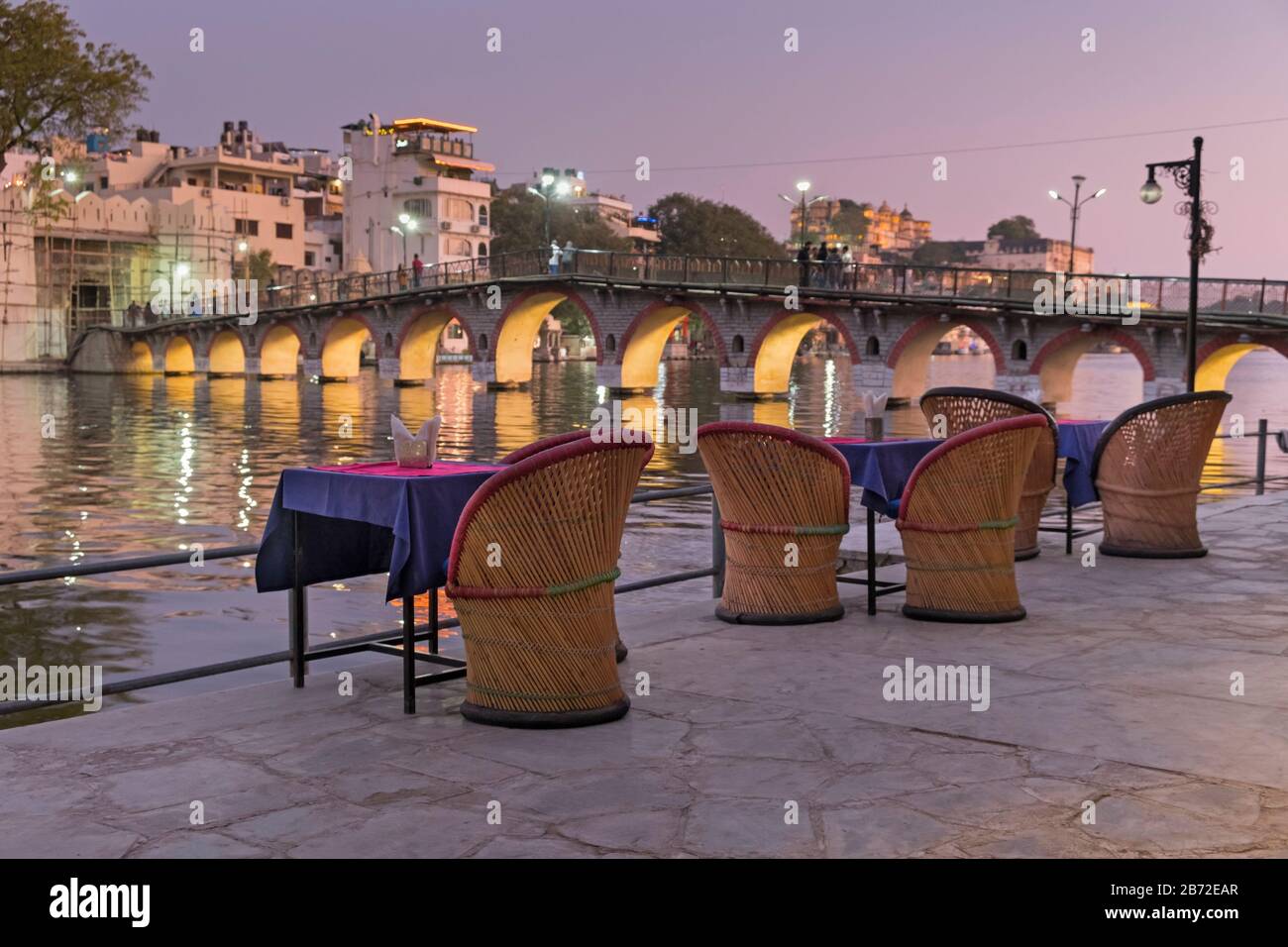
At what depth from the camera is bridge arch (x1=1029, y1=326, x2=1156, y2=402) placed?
38719mm

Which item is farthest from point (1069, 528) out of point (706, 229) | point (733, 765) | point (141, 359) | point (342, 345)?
point (706, 229)

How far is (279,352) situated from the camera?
209ft

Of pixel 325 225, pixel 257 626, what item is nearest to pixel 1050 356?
pixel 257 626

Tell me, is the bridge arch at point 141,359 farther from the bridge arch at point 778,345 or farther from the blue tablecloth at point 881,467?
the blue tablecloth at point 881,467

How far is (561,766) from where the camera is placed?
176 inches

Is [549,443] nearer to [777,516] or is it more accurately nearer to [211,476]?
[777,516]

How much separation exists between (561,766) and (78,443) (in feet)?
78.2

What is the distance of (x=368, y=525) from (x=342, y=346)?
185 ft

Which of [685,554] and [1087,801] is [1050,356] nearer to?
[685,554]

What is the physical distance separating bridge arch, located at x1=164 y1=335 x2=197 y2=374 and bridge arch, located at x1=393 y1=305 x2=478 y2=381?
12009mm

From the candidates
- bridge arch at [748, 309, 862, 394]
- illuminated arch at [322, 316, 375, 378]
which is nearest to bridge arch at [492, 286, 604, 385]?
illuminated arch at [322, 316, 375, 378]

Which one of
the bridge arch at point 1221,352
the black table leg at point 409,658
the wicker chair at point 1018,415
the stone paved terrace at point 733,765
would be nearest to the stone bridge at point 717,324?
the bridge arch at point 1221,352

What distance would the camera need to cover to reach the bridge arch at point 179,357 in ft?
212

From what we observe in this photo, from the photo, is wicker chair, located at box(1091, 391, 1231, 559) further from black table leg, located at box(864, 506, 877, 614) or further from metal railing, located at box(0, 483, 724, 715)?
metal railing, located at box(0, 483, 724, 715)
